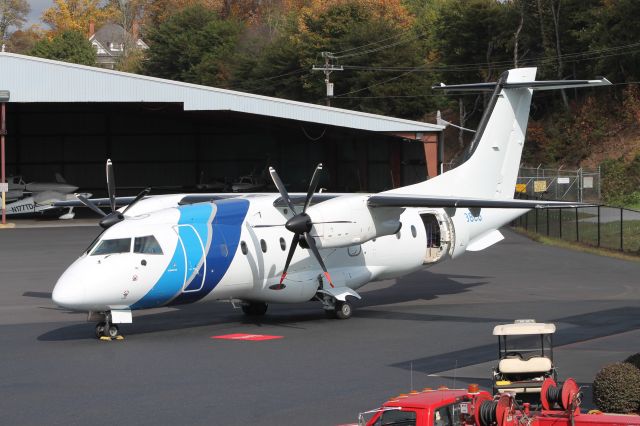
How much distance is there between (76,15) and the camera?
16638 centimetres

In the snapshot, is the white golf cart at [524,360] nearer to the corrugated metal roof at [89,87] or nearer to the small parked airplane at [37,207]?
the corrugated metal roof at [89,87]

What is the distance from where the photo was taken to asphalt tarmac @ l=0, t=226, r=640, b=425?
1614 cm

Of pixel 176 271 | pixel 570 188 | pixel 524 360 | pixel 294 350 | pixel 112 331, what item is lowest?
pixel 294 350

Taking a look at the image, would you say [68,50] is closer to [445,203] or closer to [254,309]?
[254,309]

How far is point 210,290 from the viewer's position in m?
23.4

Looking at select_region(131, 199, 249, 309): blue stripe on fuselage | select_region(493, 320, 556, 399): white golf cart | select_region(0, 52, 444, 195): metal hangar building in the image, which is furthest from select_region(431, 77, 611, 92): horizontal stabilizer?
select_region(0, 52, 444, 195): metal hangar building

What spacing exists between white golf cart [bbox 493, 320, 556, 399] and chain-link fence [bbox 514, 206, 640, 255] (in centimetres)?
2593

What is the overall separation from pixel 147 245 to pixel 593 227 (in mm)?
33976

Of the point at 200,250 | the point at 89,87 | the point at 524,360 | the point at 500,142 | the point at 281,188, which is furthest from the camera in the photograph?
the point at 89,87

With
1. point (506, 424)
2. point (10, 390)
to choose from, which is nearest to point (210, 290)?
point (10, 390)

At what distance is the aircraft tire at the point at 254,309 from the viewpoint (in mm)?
26375

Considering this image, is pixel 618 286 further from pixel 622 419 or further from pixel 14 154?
pixel 14 154

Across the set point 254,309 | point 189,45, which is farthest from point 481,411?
point 189,45

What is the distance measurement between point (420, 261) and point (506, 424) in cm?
1603
